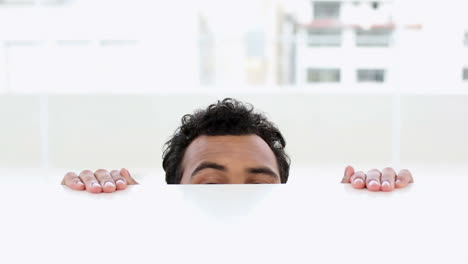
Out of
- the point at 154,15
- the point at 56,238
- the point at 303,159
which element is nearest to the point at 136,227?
the point at 56,238

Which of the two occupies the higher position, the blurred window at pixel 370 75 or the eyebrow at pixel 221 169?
the blurred window at pixel 370 75

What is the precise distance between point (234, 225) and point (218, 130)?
2.62 feet

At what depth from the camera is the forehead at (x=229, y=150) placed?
1091mm

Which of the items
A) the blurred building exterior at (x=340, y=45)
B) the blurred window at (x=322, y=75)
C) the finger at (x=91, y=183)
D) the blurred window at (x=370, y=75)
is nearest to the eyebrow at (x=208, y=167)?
the finger at (x=91, y=183)

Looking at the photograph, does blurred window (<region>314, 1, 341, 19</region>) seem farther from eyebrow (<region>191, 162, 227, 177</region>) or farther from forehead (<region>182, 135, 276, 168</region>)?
eyebrow (<region>191, 162, 227, 177</region>)

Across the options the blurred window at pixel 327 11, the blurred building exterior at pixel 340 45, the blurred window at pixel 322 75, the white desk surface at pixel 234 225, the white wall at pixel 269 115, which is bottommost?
the white wall at pixel 269 115

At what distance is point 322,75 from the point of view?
16.9 ft

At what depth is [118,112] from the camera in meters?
4.17

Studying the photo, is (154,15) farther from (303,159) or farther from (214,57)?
(303,159)

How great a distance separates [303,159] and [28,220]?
368 cm

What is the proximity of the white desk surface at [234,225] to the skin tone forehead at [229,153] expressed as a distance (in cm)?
43

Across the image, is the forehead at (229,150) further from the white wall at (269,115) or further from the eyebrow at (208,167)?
the white wall at (269,115)

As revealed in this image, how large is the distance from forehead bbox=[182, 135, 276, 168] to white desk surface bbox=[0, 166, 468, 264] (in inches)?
17.6

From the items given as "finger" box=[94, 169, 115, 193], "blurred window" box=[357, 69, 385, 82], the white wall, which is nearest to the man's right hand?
"finger" box=[94, 169, 115, 193]
